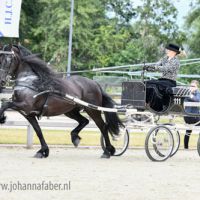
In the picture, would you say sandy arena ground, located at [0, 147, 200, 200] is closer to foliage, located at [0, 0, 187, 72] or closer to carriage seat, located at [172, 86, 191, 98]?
carriage seat, located at [172, 86, 191, 98]

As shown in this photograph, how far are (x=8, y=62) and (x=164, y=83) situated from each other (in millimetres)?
3117

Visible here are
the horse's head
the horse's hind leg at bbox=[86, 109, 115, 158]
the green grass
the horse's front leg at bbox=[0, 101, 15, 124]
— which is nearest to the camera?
the horse's front leg at bbox=[0, 101, 15, 124]

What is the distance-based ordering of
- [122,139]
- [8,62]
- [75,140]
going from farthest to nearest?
[122,139] < [75,140] < [8,62]

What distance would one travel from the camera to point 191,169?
1286cm

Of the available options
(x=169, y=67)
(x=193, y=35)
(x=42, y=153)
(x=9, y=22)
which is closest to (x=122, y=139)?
(x=169, y=67)

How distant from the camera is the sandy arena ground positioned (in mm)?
9359

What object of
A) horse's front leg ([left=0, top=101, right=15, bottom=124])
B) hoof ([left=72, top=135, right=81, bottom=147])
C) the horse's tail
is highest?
horse's front leg ([left=0, top=101, right=15, bottom=124])

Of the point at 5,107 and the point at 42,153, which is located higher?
the point at 5,107

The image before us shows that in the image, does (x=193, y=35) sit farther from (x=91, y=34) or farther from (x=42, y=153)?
(x=42, y=153)

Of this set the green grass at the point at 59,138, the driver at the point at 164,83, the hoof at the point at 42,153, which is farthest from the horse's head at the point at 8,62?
the green grass at the point at 59,138

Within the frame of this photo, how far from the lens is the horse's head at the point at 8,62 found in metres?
13.9

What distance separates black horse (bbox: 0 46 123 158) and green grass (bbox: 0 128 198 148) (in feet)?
8.45

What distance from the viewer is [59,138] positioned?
18625mm

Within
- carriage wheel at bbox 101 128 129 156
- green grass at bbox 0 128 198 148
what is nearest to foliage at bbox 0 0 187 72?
green grass at bbox 0 128 198 148
